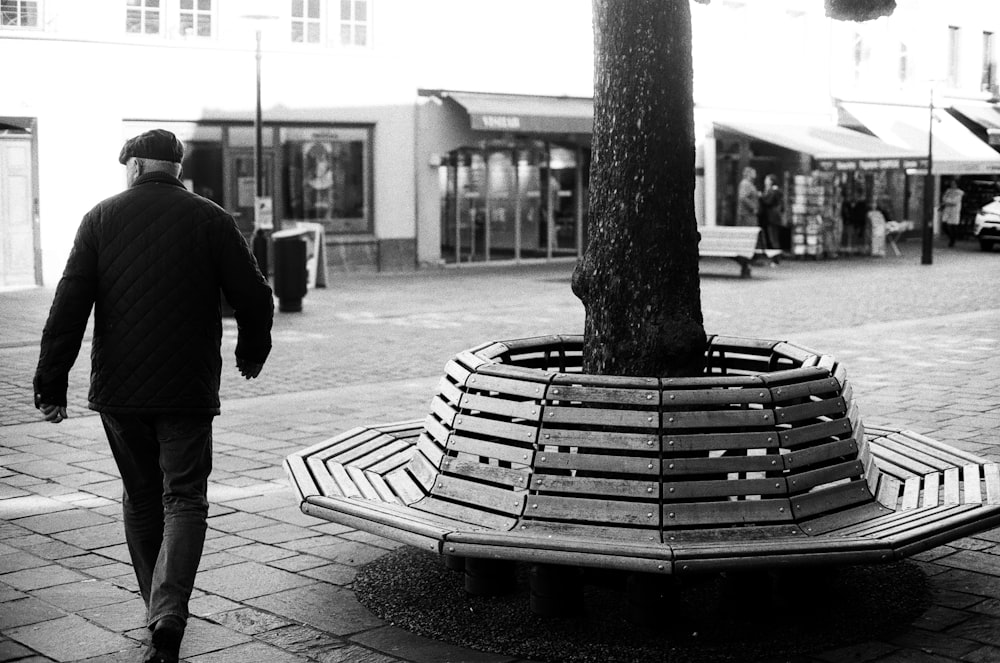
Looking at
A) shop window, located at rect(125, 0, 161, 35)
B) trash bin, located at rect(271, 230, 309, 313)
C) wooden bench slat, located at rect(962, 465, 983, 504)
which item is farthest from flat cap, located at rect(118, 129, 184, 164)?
shop window, located at rect(125, 0, 161, 35)

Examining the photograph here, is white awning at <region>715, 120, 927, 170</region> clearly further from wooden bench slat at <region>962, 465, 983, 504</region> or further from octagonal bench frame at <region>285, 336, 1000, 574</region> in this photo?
octagonal bench frame at <region>285, 336, 1000, 574</region>

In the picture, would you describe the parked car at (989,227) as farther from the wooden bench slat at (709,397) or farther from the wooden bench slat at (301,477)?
the wooden bench slat at (709,397)

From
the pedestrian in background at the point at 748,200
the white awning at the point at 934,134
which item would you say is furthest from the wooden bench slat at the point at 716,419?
the white awning at the point at 934,134

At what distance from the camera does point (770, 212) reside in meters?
28.0

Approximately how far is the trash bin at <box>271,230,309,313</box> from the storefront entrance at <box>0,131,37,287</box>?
19.6ft

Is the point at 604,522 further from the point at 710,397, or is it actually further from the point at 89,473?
the point at 89,473

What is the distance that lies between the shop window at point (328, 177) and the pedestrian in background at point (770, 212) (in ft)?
28.8

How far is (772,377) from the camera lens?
15.1 feet

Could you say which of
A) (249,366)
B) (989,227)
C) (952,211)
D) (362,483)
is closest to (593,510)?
(362,483)

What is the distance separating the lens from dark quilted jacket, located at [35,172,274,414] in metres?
4.28

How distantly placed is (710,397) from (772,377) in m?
0.29

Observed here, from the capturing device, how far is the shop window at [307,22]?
22781 millimetres

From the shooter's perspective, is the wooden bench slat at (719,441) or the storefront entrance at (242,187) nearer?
the wooden bench slat at (719,441)

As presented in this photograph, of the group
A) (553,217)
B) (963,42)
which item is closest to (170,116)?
(553,217)
